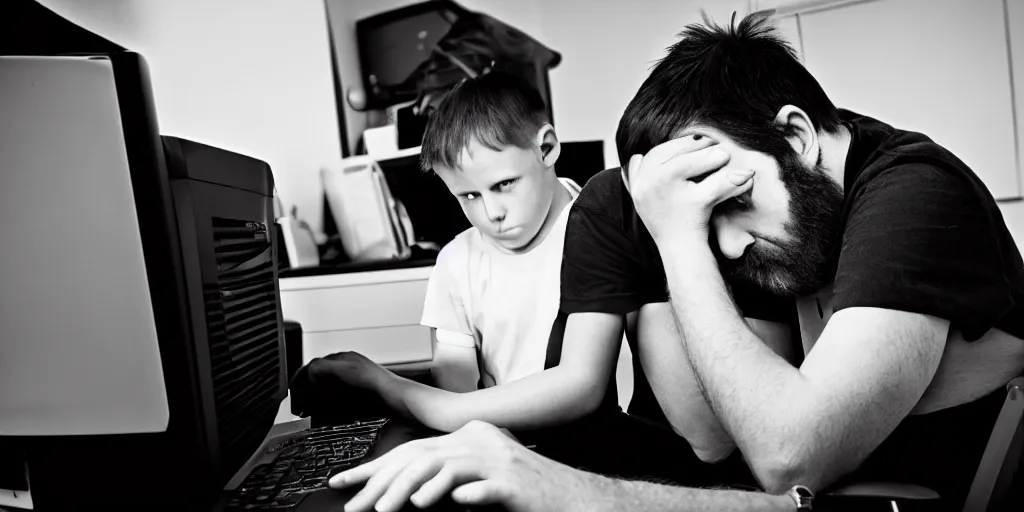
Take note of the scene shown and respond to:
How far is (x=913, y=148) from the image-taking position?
755mm

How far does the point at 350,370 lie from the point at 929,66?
8.59 ft

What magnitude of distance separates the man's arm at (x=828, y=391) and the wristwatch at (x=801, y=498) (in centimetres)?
8

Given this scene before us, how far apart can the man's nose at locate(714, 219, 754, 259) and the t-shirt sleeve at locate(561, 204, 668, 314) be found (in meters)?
0.15

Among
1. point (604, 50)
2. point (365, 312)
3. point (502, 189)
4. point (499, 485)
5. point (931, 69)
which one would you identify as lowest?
point (365, 312)

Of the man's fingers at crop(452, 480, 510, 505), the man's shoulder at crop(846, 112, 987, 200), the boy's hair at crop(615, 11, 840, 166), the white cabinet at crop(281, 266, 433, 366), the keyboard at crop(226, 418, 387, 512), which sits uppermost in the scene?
the boy's hair at crop(615, 11, 840, 166)

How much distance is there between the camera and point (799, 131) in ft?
2.85

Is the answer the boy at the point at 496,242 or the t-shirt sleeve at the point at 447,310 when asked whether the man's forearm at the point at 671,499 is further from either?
the t-shirt sleeve at the point at 447,310

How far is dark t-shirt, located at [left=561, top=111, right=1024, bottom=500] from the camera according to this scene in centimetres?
68

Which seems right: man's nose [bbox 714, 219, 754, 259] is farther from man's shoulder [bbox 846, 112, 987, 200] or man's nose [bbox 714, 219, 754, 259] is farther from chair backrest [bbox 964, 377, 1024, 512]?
chair backrest [bbox 964, 377, 1024, 512]

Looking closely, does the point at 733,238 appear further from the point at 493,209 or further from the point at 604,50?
the point at 604,50

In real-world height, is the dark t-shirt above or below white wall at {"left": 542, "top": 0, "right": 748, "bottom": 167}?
below

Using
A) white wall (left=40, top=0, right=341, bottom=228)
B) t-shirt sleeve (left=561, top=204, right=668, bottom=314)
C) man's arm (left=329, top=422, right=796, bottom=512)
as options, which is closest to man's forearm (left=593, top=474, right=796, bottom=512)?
man's arm (left=329, top=422, right=796, bottom=512)

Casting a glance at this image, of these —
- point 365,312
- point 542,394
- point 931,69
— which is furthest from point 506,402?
point 931,69

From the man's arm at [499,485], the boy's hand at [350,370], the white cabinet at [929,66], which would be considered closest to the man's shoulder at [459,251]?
the boy's hand at [350,370]
